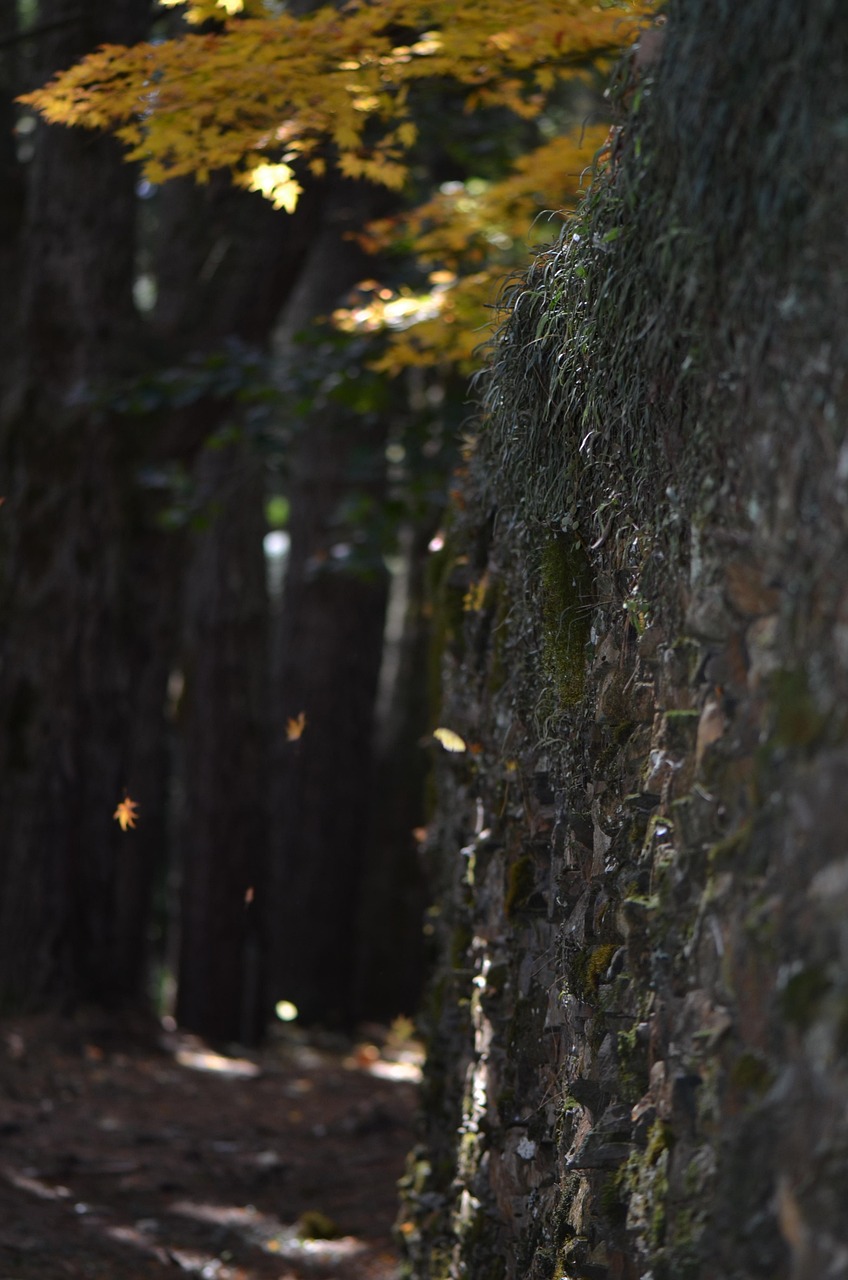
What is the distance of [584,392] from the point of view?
10.4 ft

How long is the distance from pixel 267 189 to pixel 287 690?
6.71 m

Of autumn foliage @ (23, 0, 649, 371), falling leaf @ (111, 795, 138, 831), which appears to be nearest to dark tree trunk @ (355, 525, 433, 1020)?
falling leaf @ (111, 795, 138, 831)

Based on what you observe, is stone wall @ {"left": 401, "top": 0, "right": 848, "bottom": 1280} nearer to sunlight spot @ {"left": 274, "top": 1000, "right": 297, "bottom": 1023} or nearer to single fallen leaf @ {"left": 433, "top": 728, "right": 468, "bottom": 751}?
single fallen leaf @ {"left": 433, "top": 728, "right": 468, "bottom": 751}

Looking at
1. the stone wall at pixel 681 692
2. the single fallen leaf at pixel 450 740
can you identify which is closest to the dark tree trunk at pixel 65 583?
the single fallen leaf at pixel 450 740

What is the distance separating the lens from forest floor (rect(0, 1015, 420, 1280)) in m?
5.45

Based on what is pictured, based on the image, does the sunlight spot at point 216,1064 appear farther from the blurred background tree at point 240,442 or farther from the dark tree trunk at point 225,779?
the dark tree trunk at point 225,779

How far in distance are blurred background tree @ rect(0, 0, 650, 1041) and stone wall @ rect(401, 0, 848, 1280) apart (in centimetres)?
194

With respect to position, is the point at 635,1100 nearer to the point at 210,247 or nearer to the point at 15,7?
the point at 210,247

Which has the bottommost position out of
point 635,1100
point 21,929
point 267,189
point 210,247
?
point 21,929

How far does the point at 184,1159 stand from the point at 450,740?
3.09m

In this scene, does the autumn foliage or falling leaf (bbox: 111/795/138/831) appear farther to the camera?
falling leaf (bbox: 111/795/138/831)

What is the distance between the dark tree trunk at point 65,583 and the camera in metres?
8.09

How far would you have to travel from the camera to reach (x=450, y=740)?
4980mm

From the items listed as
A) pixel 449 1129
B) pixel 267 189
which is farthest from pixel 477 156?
pixel 449 1129
